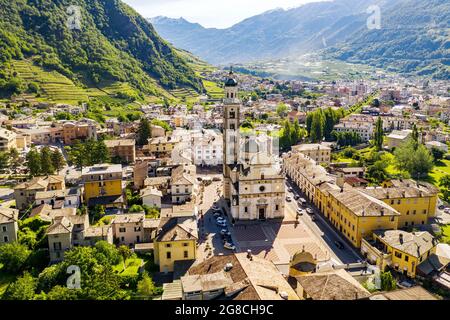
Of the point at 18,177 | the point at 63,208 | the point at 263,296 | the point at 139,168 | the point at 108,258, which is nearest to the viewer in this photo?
the point at 263,296

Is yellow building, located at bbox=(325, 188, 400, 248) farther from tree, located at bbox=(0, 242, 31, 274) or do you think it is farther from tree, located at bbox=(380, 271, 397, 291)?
tree, located at bbox=(0, 242, 31, 274)

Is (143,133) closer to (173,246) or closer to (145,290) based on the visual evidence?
(173,246)

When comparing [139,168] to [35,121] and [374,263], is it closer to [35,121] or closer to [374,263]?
[374,263]

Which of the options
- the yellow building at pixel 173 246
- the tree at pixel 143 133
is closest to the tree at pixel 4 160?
the tree at pixel 143 133

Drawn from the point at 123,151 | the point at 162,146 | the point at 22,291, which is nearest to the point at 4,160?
the point at 123,151

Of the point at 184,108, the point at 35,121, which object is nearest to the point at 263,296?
the point at 35,121

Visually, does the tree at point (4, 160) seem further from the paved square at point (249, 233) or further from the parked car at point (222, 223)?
the paved square at point (249, 233)

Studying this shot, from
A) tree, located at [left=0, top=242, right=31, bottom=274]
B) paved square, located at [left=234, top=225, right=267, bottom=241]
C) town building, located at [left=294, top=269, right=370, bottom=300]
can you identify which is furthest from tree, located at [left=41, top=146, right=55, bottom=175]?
town building, located at [left=294, top=269, right=370, bottom=300]
